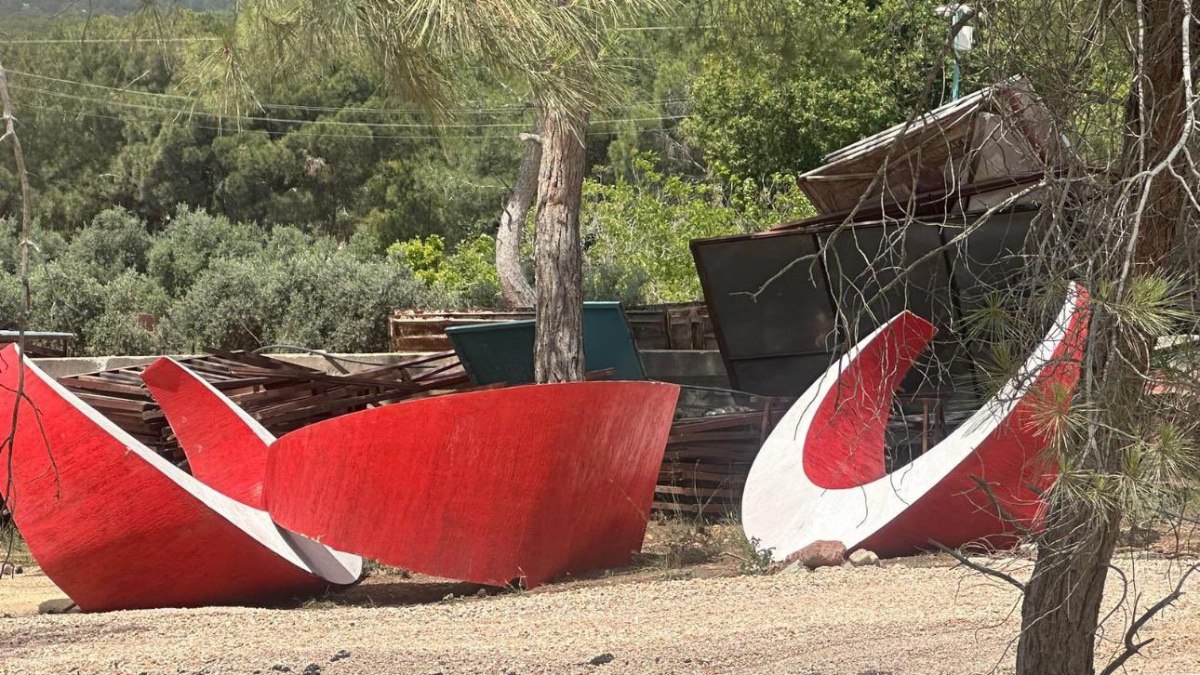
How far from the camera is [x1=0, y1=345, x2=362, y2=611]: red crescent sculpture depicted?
6.02 meters

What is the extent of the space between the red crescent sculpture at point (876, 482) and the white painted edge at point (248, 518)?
90.0 inches

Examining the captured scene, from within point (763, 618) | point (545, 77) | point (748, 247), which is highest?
point (545, 77)

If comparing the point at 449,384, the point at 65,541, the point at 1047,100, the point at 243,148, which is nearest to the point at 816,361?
the point at 449,384

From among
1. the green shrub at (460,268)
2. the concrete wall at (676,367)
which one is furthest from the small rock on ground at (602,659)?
the green shrub at (460,268)

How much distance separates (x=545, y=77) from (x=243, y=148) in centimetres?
2724

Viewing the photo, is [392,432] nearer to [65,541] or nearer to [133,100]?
[65,541]

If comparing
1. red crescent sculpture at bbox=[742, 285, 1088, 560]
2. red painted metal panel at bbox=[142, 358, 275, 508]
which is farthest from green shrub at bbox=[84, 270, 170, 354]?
red crescent sculpture at bbox=[742, 285, 1088, 560]

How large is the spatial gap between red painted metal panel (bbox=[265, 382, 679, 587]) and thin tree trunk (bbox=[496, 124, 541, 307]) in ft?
34.6

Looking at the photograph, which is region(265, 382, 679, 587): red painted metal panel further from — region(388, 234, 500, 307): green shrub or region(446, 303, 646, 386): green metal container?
region(388, 234, 500, 307): green shrub

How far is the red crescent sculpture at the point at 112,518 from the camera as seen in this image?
6023 mm

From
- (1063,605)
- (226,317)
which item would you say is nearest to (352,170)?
(226,317)

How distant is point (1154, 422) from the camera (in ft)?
8.99

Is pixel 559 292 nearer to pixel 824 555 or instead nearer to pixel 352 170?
pixel 824 555

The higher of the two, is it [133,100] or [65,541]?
[133,100]
